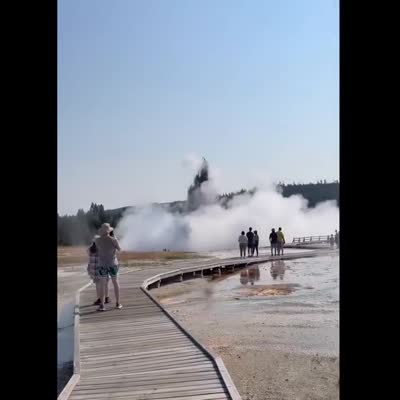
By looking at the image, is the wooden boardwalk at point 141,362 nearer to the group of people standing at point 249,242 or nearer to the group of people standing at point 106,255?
the group of people standing at point 106,255

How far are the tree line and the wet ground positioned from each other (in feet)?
14.3

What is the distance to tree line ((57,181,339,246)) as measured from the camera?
87.1 ft

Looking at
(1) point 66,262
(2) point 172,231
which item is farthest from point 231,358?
(2) point 172,231

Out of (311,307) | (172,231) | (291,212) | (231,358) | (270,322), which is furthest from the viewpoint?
(291,212)

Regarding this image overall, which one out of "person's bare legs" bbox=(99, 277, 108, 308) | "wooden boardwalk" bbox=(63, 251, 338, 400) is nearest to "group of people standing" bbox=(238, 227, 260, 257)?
"wooden boardwalk" bbox=(63, 251, 338, 400)

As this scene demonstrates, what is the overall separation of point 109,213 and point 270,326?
52.3 metres

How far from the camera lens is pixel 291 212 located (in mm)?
71938

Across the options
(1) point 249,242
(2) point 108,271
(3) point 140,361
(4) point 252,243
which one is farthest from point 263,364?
(4) point 252,243

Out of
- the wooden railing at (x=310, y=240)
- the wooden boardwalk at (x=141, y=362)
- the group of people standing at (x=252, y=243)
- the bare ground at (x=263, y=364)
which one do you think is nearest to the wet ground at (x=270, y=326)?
the bare ground at (x=263, y=364)
